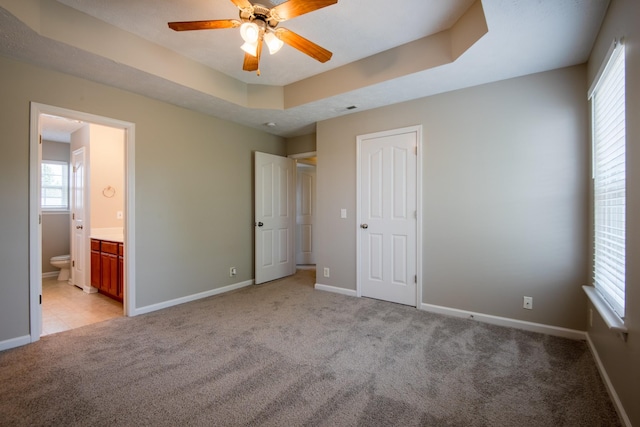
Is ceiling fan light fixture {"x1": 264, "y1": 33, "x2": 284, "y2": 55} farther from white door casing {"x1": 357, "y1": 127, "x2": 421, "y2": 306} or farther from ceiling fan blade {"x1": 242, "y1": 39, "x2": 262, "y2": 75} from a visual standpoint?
white door casing {"x1": 357, "y1": 127, "x2": 421, "y2": 306}

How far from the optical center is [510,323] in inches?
112

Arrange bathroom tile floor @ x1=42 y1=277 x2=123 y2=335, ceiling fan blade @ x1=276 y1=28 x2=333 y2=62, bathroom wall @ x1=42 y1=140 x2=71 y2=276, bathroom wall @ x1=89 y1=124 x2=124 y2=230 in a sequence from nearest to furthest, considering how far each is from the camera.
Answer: ceiling fan blade @ x1=276 y1=28 x2=333 y2=62, bathroom tile floor @ x1=42 y1=277 x2=123 y2=335, bathroom wall @ x1=89 y1=124 x2=124 y2=230, bathroom wall @ x1=42 y1=140 x2=71 y2=276

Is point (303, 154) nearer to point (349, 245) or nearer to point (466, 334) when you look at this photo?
point (349, 245)

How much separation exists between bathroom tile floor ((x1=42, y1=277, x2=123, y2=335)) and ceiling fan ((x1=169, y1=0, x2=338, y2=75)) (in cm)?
299

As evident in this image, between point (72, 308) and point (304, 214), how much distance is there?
13.2ft

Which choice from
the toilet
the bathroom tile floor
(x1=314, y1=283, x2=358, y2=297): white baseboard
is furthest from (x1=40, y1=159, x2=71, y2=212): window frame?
(x1=314, y1=283, x2=358, y2=297): white baseboard

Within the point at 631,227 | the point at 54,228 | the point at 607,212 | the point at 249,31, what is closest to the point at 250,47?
the point at 249,31

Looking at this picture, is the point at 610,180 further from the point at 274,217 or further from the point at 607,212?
the point at 274,217

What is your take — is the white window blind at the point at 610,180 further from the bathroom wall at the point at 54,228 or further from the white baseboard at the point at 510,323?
the bathroom wall at the point at 54,228

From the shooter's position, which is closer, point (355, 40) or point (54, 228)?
point (355, 40)

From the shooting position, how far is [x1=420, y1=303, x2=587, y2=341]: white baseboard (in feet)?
8.52

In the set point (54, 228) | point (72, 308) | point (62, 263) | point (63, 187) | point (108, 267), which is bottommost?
point (72, 308)

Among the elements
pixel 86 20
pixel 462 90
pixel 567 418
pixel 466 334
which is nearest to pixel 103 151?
pixel 86 20

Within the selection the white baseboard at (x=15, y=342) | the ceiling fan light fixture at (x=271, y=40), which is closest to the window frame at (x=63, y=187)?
the white baseboard at (x=15, y=342)
